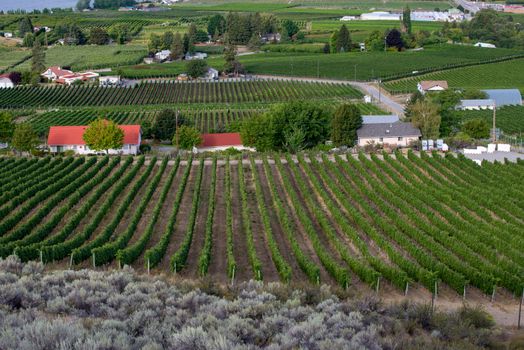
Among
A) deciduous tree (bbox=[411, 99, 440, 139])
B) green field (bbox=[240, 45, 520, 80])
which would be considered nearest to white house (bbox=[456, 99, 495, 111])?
deciduous tree (bbox=[411, 99, 440, 139])

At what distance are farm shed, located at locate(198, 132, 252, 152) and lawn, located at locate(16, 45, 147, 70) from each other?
58016 mm

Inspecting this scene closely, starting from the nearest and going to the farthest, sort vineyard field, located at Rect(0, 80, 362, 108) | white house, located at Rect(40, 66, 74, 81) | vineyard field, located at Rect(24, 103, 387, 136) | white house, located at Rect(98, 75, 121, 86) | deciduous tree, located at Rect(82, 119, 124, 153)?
deciduous tree, located at Rect(82, 119, 124, 153) < vineyard field, located at Rect(24, 103, 387, 136) < vineyard field, located at Rect(0, 80, 362, 108) < white house, located at Rect(98, 75, 121, 86) < white house, located at Rect(40, 66, 74, 81)

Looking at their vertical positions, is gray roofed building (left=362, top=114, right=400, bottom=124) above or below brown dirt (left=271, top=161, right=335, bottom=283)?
below

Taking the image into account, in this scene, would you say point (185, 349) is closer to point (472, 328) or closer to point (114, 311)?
Result: point (114, 311)

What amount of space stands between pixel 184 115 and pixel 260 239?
43.2 m

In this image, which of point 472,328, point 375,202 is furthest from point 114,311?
point 375,202

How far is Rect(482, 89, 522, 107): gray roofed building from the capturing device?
73875 mm

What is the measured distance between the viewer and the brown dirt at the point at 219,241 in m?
22.8

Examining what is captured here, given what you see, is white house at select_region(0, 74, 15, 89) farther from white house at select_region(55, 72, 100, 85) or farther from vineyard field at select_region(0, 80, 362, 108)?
white house at select_region(55, 72, 100, 85)

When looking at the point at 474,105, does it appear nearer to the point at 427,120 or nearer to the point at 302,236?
the point at 427,120

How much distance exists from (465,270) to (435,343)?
29.1 ft

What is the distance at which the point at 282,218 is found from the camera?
95.6ft

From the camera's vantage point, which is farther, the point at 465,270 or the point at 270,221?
the point at 270,221

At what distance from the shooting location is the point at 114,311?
47.0 ft
